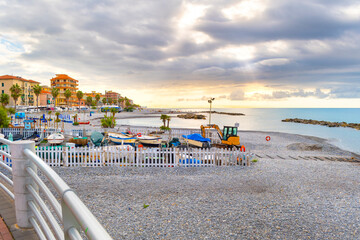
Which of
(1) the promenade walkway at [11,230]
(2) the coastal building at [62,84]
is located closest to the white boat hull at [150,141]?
(1) the promenade walkway at [11,230]

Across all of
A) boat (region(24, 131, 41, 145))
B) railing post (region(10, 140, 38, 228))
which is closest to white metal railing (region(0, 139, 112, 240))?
railing post (region(10, 140, 38, 228))

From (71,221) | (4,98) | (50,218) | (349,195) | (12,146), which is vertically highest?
(4,98)

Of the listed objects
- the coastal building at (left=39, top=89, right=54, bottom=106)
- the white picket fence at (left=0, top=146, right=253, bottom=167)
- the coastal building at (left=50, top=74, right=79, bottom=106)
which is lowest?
the white picket fence at (left=0, top=146, right=253, bottom=167)

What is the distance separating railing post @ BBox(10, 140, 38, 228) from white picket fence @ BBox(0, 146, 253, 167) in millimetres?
11200

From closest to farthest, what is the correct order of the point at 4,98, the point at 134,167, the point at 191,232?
the point at 191,232 → the point at 134,167 → the point at 4,98

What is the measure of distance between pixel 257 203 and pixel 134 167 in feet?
26.2

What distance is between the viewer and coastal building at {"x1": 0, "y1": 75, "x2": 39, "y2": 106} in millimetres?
93625

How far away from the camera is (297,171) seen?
1455 centimetres

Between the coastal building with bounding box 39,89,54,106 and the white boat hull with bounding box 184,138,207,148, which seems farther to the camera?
the coastal building with bounding box 39,89,54,106

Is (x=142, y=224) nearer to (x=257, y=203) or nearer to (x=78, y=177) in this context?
(x=257, y=203)

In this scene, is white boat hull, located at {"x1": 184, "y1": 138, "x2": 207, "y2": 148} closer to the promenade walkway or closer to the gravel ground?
the gravel ground

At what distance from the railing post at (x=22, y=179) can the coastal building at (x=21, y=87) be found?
377 feet

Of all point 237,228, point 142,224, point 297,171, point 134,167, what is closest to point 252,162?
point 297,171

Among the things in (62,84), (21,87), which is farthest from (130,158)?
(62,84)
